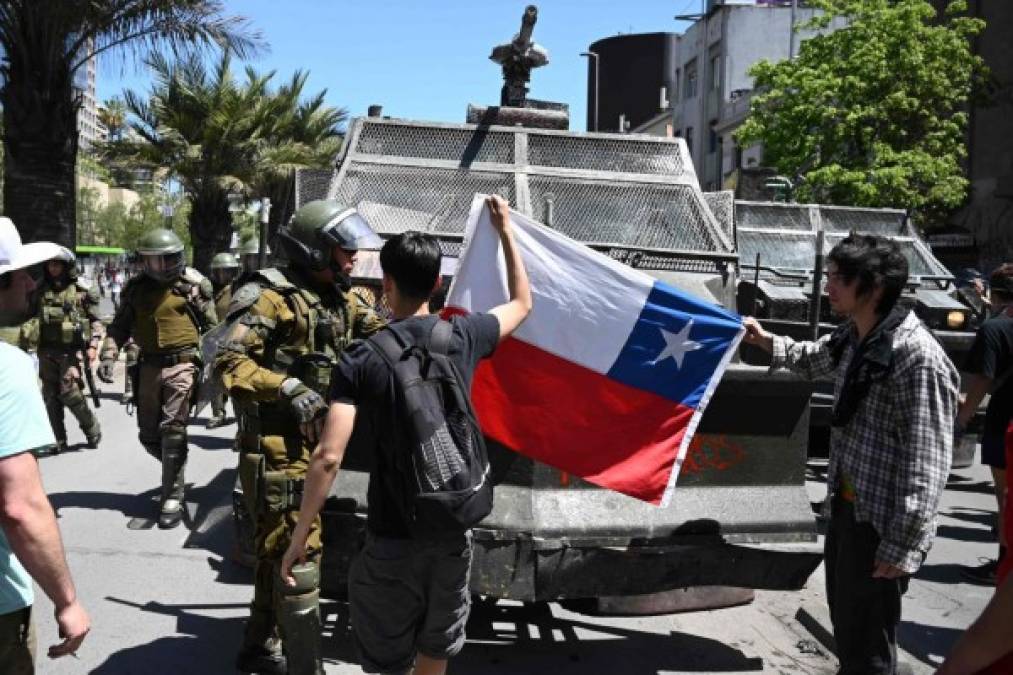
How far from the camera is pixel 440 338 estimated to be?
3189 mm

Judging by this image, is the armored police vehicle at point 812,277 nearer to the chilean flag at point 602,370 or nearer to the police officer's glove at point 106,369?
the chilean flag at point 602,370

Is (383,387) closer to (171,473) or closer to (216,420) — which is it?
(171,473)

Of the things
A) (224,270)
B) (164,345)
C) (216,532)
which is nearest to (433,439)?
(216,532)

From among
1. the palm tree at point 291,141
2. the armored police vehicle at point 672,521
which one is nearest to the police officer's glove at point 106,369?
the armored police vehicle at point 672,521

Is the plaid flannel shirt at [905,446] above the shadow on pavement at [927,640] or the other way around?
above

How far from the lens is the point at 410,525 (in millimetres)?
3115

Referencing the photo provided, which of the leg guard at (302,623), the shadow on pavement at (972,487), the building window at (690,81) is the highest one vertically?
the building window at (690,81)

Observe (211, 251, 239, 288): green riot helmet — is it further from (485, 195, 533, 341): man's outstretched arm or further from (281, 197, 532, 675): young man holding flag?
(281, 197, 532, 675): young man holding flag

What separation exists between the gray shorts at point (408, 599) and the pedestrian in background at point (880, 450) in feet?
4.74

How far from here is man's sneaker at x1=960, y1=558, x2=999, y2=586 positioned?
21.9 ft

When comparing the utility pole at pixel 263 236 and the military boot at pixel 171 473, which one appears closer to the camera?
the utility pole at pixel 263 236

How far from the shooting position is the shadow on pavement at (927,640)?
524cm

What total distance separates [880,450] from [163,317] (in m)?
5.38

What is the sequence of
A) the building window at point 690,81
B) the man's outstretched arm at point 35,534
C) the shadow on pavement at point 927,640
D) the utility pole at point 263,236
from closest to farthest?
1. the man's outstretched arm at point 35,534
2. the shadow on pavement at point 927,640
3. the utility pole at point 263,236
4. the building window at point 690,81
